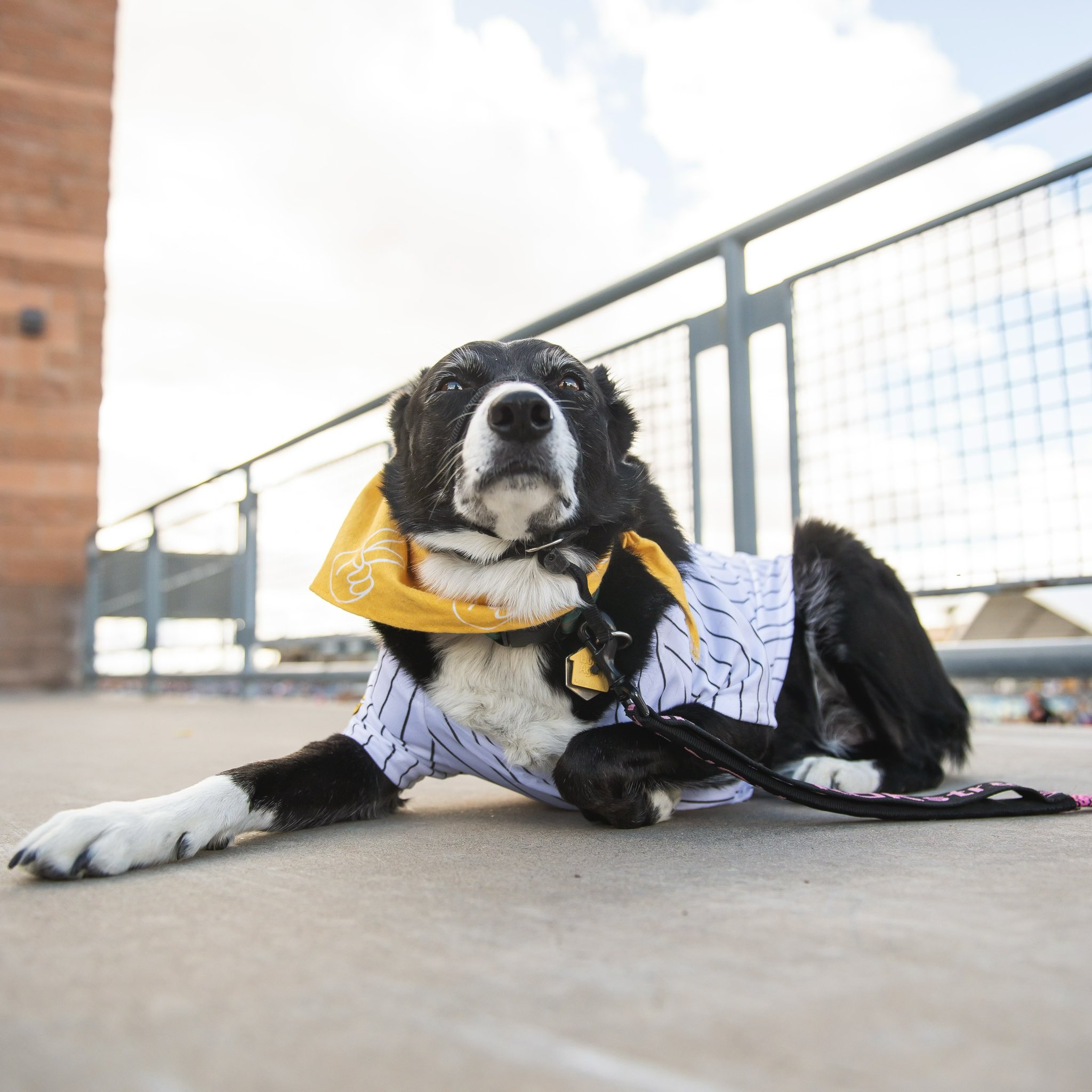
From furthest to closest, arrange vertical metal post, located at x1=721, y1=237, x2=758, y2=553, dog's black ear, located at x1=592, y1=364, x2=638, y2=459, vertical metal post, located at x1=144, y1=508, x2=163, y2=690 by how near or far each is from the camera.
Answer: vertical metal post, located at x1=144, y1=508, x2=163, y2=690 → vertical metal post, located at x1=721, y1=237, x2=758, y2=553 → dog's black ear, located at x1=592, y1=364, x2=638, y2=459

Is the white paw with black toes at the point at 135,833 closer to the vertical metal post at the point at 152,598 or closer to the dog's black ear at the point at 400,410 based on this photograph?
the dog's black ear at the point at 400,410

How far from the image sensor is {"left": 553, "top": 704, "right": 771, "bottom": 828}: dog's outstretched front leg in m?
1.37

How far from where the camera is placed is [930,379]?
2.40 metres

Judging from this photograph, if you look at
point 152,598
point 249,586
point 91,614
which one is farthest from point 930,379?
point 91,614

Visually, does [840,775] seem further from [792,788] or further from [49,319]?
[49,319]

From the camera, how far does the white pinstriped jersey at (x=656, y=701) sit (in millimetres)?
1497

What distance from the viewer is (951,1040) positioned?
0.55 metres

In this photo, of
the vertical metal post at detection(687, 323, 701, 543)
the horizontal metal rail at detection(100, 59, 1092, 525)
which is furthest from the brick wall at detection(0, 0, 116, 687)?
the vertical metal post at detection(687, 323, 701, 543)

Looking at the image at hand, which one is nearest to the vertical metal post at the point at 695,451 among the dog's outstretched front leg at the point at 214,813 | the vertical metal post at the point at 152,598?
the dog's outstretched front leg at the point at 214,813

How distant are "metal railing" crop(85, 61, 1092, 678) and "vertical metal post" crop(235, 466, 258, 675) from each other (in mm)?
3062

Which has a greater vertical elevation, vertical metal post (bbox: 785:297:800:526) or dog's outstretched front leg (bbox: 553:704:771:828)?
vertical metal post (bbox: 785:297:800:526)

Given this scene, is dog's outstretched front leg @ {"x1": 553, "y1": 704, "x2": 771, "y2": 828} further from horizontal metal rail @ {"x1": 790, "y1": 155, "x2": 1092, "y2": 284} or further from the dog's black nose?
horizontal metal rail @ {"x1": 790, "y1": 155, "x2": 1092, "y2": 284}

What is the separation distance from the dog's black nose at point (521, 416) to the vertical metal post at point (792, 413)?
1345 millimetres

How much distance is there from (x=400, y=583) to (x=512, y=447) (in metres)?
0.31
